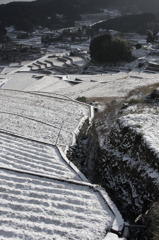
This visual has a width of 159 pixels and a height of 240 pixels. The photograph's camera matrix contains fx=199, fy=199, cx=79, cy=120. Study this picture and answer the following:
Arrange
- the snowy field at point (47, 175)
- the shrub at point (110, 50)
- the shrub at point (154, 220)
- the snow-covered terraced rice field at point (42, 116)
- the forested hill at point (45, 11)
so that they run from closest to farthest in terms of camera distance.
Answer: the shrub at point (154, 220)
the snowy field at point (47, 175)
the snow-covered terraced rice field at point (42, 116)
the shrub at point (110, 50)
the forested hill at point (45, 11)

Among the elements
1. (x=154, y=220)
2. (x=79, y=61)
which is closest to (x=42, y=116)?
(x=154, y=220)

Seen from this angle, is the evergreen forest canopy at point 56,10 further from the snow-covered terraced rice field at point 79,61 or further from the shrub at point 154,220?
the shrub at point 154,220

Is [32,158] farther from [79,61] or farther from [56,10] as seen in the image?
[56,10]

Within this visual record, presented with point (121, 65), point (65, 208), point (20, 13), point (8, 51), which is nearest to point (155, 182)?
point (65, 208)

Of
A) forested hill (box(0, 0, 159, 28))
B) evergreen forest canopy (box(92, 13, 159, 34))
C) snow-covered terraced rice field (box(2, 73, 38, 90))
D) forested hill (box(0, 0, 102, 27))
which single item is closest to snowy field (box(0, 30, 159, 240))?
snow-covered terraced rice field (box(2, 73, 38, 90))

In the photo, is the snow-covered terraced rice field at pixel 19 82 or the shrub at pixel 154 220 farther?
the snow-covered terraced rice field at pixel 19 82

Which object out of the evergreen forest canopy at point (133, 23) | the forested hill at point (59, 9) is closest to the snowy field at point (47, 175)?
the evergreen forest canopy at point (133, 23)

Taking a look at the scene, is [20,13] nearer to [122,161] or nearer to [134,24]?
[134,24]
